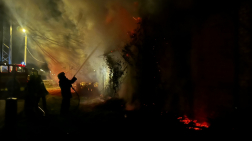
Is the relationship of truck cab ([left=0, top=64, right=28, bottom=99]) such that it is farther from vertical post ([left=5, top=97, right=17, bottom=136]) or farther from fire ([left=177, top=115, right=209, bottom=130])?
fire ([left=177, top=115, right=209, bottom=130])

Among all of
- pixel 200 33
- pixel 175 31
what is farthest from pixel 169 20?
pixel 200 33

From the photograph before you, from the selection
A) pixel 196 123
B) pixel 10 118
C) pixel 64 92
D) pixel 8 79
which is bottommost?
pixel 196 123

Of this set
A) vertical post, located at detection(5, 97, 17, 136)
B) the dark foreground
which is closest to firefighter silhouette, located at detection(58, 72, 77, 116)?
the dark foreground

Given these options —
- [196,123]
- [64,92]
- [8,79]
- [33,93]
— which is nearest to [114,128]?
[196,123]

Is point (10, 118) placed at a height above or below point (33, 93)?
below

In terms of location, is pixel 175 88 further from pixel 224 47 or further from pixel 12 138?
pixel 12 138

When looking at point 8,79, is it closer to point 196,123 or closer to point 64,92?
point 64,92

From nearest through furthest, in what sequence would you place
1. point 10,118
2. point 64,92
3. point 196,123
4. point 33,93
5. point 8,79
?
point 10,118, point 196,123, point 33,93, point 64,92, point 8,79

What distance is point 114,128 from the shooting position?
4.57 m

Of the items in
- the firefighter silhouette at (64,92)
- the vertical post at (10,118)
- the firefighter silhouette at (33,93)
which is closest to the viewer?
the vertical post at (10,118)

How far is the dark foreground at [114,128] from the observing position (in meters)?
3.96

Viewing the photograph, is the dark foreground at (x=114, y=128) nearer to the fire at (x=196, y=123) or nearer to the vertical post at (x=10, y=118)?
the vertical post at (x=10, y=118)

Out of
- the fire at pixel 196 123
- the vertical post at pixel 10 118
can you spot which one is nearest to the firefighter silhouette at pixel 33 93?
the vertical post at pixel 10 118

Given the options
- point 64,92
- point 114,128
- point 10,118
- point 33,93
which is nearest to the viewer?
point 10,118
